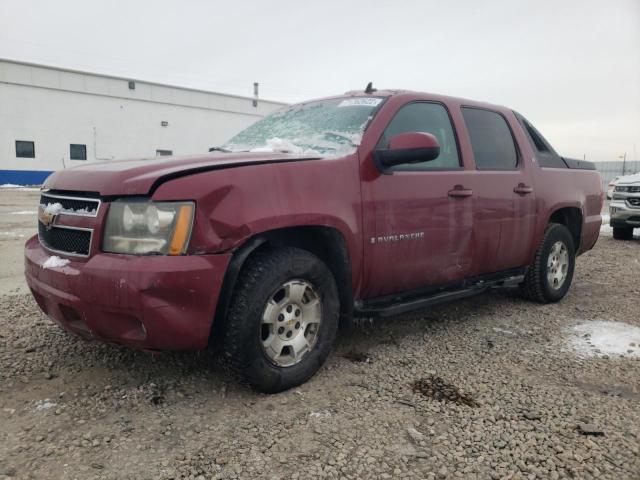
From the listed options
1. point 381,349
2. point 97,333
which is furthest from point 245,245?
point 381,349

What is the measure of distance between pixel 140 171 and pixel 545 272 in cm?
374

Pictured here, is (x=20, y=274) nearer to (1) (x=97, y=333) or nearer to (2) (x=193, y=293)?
(1) (x=97, y=333)

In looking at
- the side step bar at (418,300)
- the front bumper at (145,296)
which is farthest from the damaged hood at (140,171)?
the side step bar at (418,300)

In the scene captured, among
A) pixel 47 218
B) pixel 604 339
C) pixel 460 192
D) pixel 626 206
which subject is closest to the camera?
pixel 47 218

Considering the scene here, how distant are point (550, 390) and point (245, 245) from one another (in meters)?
1.90

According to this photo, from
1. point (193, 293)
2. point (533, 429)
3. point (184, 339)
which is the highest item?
point (193, 293)

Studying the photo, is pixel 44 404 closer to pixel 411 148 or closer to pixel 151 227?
pixel 151 227

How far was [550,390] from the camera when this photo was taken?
9.37ft

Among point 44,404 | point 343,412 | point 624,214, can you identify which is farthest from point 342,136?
point 624,214

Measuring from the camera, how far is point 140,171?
8.13 feet

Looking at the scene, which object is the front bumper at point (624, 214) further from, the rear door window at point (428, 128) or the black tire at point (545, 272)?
the rear door window at point (428, 128)

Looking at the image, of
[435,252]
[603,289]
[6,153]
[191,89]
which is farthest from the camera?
[191,89]

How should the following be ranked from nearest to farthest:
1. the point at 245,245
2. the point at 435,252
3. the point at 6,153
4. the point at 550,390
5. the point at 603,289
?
the point at 245,245
the point at 550,390
the point at 435,252
the point at 603,289
the point at 6,153

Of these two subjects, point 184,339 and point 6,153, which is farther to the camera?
point 6,153
